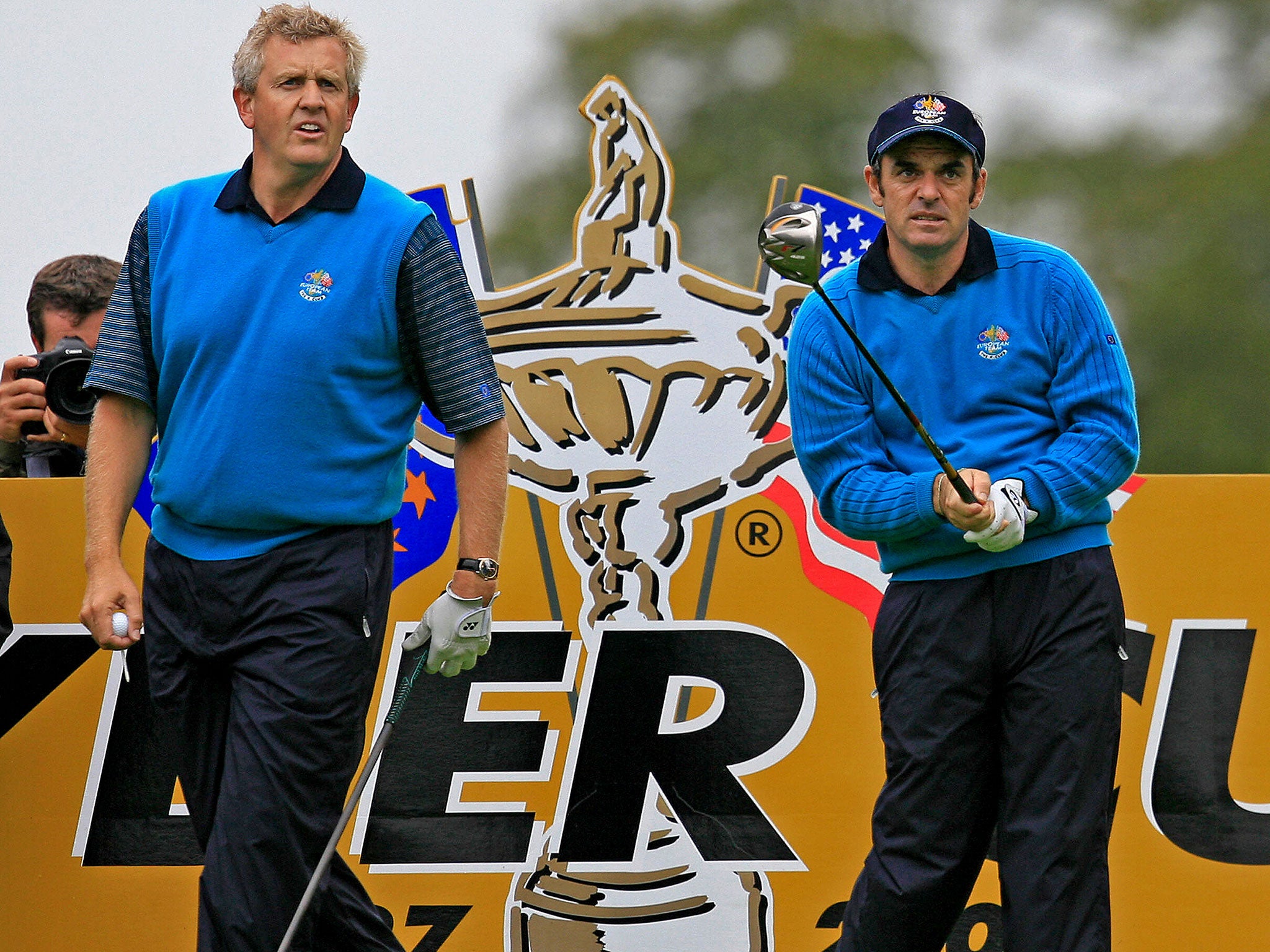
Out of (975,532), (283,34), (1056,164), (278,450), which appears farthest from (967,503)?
(1056,164)

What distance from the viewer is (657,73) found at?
14.2 metres

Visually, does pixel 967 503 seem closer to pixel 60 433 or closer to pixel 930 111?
pixel 930 111

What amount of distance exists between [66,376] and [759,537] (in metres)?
1.73

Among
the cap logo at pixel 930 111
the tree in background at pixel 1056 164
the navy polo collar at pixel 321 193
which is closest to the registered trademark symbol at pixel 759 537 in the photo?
the cap logo at pixel 930 111

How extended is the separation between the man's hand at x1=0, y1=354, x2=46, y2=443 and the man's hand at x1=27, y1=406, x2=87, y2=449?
27 mm

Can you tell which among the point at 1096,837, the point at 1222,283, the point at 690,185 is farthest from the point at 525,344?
the point at 1222,283

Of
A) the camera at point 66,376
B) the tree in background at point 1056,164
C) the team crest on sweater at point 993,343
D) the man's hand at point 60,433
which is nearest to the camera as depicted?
the team crest on sweater at point 993,343

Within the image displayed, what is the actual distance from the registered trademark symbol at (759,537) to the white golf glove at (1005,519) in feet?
3.75

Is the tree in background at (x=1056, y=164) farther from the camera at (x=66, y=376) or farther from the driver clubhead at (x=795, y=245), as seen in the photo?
→ the driver clubhead at (x=795, y=245)

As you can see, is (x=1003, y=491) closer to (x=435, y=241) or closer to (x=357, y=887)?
(x=435, y=241)

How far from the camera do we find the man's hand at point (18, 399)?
3695mm

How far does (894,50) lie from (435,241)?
12.4m

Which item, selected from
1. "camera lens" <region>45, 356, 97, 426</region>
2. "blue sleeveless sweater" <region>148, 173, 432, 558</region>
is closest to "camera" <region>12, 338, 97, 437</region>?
"camera lens" <region>45, 356, 97, 426</region>

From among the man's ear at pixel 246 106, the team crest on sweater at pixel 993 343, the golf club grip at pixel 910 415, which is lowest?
the golf club grip at pixel 910 415
